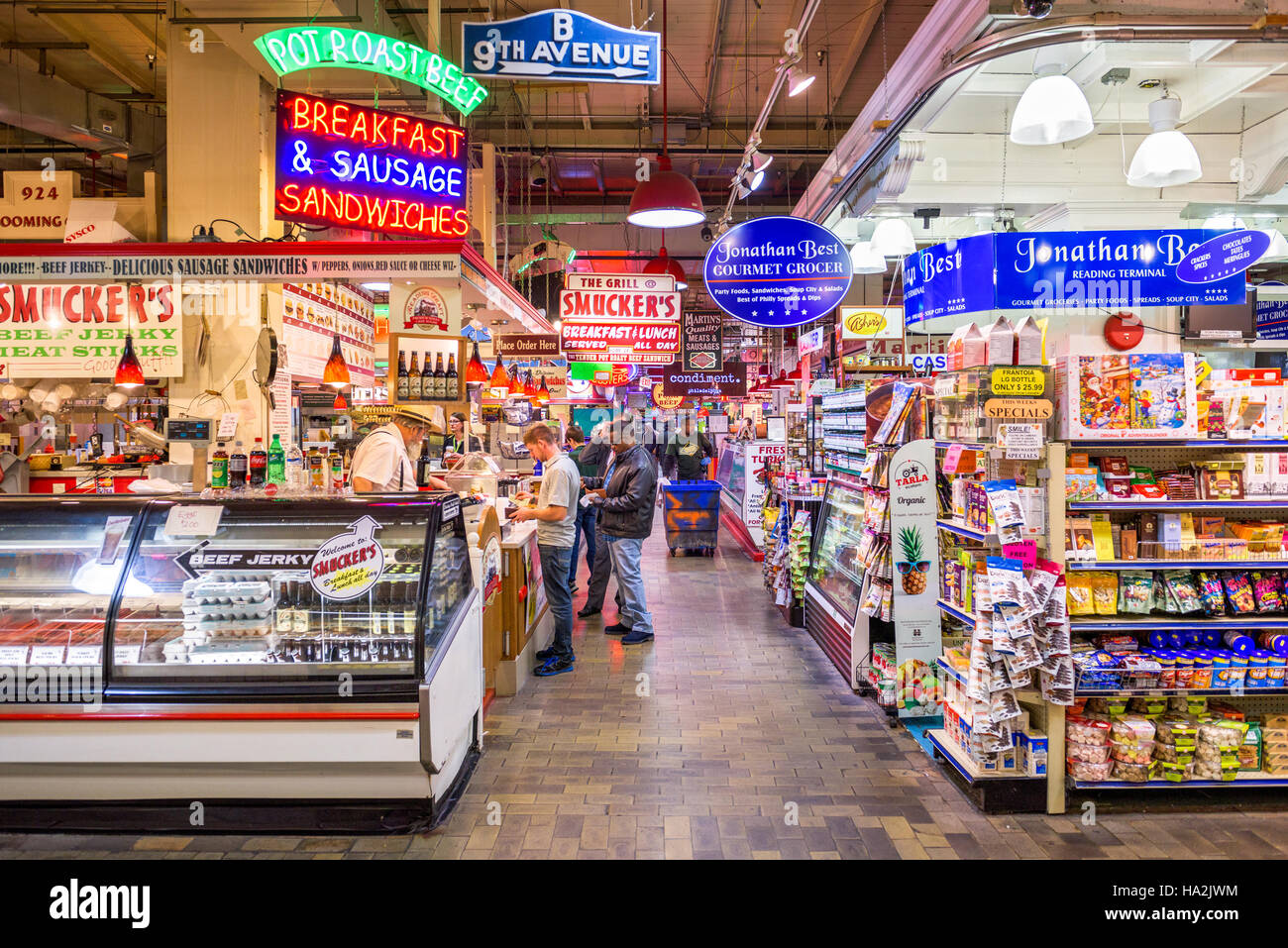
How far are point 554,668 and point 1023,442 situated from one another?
4.16 m

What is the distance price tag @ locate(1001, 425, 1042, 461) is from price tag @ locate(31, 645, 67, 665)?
16.3 ft

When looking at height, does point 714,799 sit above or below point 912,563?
below

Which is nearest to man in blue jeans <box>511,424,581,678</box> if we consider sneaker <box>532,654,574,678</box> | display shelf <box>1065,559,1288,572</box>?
sneaker <box>532,654,574,678</box>

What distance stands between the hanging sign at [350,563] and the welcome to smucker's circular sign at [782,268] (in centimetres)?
364

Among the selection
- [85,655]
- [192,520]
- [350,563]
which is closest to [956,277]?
[350,563]

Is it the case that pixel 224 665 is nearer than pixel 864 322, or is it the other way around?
pixel 224 665

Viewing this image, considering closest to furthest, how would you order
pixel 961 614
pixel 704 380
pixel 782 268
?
pixel 961 614 → pixel 782 268 → pixel 704 380

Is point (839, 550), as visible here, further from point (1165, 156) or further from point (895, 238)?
point (1165, 156)

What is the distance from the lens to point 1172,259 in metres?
6.95

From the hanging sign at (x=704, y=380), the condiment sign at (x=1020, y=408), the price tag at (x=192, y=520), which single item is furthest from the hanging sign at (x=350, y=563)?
the hanging sign at (x=704, y=380)

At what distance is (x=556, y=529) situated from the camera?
21.5ft

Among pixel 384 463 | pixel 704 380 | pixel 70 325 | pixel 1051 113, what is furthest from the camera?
pixel 704 380

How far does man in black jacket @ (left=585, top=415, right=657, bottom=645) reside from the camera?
7.45 metres

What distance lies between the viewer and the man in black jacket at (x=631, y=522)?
7445 mm
